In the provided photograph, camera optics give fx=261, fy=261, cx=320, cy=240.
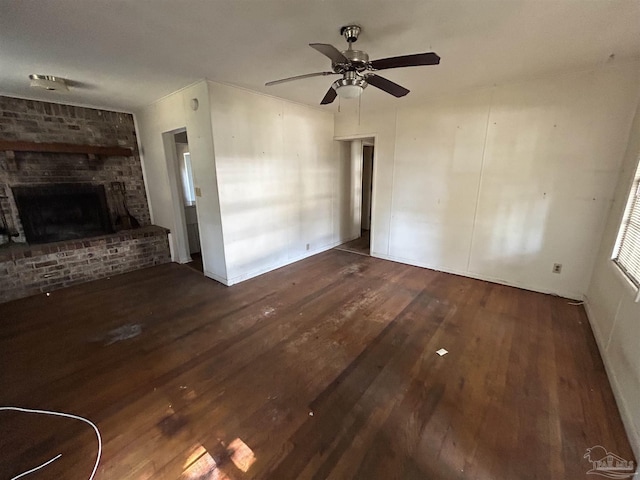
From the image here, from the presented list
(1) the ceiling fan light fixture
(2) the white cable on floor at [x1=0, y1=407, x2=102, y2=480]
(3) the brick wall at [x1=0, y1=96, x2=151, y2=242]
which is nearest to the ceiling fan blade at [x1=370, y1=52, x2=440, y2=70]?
(1) the ceiling fan light fixture

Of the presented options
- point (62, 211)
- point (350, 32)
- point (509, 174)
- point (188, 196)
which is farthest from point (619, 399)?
point (62, 211)

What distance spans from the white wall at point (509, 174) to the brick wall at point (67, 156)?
12.7ft

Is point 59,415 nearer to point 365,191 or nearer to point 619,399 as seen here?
point 619,399

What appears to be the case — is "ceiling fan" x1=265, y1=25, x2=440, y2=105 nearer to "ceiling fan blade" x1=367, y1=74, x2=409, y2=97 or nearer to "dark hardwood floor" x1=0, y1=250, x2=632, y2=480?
"ceiling fan blade" x1=367, y1=74, x2=409, y2=97

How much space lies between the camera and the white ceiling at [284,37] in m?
1.69

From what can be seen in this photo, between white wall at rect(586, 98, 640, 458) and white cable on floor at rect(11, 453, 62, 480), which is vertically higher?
white wall at rect(586, 98, 640, 458)

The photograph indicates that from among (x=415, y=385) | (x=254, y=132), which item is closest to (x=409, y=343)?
(x=415, y=385)

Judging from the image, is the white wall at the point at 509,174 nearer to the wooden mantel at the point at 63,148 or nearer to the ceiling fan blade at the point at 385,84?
the ceiling fan blade at the point at 385,84

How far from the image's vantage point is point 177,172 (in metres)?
4.27

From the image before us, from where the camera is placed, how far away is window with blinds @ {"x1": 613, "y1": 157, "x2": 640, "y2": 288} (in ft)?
6.79

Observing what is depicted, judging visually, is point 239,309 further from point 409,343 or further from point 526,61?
point 526,61

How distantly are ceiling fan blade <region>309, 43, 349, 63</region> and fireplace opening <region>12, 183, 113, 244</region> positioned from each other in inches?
173

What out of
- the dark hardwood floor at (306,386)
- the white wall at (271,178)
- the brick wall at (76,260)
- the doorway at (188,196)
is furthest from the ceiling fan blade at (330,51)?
the brick wall at (76,260)

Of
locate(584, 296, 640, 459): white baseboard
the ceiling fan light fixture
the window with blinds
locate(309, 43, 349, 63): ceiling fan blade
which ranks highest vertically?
locate(309, 43, 349, 63): ceiling fan blade
